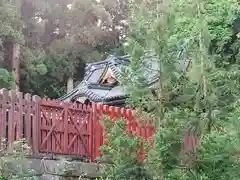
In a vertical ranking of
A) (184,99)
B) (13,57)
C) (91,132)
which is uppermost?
(13,57)

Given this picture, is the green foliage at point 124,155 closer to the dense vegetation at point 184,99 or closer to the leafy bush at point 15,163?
the dense vegetation at point 184,99

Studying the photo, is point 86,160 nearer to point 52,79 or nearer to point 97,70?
point 97,70

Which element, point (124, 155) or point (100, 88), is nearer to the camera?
point (124, 155)

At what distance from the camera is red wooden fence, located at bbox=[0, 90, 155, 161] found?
23.3 ft

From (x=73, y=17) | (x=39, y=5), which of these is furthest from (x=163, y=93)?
(x=73, y=17)

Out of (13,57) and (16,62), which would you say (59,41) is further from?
(13,57)

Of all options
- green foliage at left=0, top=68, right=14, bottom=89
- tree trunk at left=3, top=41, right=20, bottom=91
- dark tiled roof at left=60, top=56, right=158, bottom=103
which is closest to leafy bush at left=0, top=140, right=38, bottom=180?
dark tiled roof at left=60, top=56, right=158, bottom=103

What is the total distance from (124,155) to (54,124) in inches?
113

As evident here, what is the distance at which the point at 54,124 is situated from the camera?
7691 millimetres

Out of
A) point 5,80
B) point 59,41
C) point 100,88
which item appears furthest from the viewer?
point 59,41

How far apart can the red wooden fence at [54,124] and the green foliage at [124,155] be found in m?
1.48

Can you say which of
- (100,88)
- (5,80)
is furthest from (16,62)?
(100,88)

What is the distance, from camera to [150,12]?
5418 millimetres

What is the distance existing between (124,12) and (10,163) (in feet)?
→ 78.5
